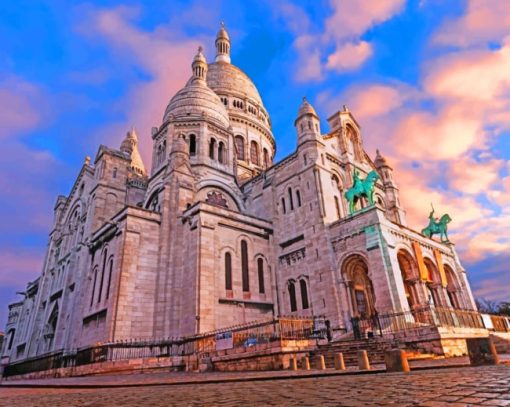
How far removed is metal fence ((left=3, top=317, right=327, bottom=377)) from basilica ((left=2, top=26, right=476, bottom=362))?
1.07 metres

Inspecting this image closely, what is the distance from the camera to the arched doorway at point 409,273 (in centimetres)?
2183

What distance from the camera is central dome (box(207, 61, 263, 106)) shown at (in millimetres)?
46875

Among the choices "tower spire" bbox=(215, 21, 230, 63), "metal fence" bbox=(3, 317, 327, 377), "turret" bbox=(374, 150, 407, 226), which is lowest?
"metal fence" bbox=(3, 317, 327, 377)

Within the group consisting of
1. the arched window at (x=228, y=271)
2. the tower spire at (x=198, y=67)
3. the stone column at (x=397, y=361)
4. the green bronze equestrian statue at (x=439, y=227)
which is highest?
the tower spire at (x=198, y=67)

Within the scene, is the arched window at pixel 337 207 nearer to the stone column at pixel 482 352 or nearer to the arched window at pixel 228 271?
the arched window at pixel 228 271

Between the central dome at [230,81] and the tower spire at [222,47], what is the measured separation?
357 cm

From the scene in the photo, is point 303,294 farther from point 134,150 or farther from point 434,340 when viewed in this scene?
point 134,150

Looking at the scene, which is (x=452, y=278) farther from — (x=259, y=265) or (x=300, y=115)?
(x=300, y=115)

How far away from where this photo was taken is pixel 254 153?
1724 inches

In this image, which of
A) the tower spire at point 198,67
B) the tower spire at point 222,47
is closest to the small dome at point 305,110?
the tower spire at point 198,67

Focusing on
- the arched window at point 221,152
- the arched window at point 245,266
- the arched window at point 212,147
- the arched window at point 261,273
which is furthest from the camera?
the arched window at point 221,152

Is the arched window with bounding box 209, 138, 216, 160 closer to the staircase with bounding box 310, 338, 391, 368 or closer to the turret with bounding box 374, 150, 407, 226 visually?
the turret with bounding box 374, 150, 407, 226

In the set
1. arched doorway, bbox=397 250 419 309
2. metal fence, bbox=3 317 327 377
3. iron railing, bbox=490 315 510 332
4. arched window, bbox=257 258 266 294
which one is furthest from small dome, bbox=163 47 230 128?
iron railing, bbox=490 315 510 332

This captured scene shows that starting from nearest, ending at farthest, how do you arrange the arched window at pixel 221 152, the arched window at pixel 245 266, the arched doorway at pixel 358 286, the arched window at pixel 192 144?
the arched doorway at pixel 358 286
the arched window at pixel 245 266
the arched window at pixel 192 144
the arched window at pixel 221 152
